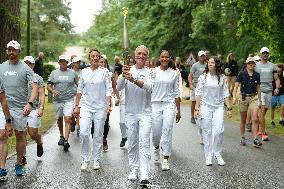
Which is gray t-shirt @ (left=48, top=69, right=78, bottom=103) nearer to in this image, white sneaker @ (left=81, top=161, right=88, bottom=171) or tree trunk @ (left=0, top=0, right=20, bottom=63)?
tree trunk @ (left=0, top=0, right=20, bottom=63)

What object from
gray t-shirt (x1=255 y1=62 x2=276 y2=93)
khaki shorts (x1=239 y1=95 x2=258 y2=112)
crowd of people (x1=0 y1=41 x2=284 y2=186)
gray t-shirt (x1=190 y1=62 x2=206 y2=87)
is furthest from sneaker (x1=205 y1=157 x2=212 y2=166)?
gray t-shirt (x1=190 y1=62 x2=206 y2=87)

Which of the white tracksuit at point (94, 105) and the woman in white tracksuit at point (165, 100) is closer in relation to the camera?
the white tracksuit at point (94, 105)

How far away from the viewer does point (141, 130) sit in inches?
346

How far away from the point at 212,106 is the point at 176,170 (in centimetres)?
160

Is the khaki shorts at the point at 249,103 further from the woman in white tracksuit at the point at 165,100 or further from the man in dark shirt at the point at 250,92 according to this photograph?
the woman in white tracksuit at the point at 165,100

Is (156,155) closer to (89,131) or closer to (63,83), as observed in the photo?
(89,131)

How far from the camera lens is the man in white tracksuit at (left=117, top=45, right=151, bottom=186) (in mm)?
8648

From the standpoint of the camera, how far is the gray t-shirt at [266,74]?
1482 centimetres

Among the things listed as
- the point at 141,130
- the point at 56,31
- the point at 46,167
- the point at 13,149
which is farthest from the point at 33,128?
the point at 56,31

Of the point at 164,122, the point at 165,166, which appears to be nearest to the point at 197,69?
the point at 164,122

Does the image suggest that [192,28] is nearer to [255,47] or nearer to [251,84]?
[255,47]

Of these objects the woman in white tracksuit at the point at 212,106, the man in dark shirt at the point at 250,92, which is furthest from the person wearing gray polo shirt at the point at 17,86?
the man in dark shirt at the point at 250,92

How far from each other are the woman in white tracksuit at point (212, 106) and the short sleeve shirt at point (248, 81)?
211cm

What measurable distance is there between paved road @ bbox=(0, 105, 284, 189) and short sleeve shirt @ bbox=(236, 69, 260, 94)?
1237 millimetres
